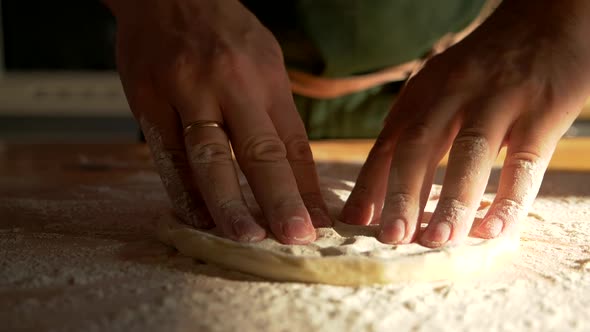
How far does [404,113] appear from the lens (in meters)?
0.96

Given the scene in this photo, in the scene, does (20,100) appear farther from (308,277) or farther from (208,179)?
(308,277)

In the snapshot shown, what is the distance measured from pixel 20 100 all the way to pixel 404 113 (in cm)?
243

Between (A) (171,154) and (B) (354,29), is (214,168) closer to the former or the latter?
(A) (171,154)

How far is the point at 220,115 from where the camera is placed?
0.89 meters

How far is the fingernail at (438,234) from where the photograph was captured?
765 mm

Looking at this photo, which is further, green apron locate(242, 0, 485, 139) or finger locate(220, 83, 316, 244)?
green apron locate(242, 0, 485, 139)

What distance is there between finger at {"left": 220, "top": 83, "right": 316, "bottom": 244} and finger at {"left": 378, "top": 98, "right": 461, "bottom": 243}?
11 cm

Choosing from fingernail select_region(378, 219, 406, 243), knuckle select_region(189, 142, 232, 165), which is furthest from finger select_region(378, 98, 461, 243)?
knuckle select_region(189, 142, 232, 165)

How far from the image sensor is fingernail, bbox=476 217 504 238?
0.81 metres

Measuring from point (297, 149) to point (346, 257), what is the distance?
0.81 ft

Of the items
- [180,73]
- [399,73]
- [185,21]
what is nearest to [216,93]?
[180,73]

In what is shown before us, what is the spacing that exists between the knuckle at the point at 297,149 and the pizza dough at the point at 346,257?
0.45ft

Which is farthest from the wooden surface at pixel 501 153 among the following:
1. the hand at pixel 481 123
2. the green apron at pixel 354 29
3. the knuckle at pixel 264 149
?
the knuckle at pixel 264 149

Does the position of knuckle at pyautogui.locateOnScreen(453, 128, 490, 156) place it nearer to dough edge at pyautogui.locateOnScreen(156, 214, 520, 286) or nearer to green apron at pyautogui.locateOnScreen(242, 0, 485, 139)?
dough edge at pyautogui.locateOnScreen(156, 214, 520, 286)
